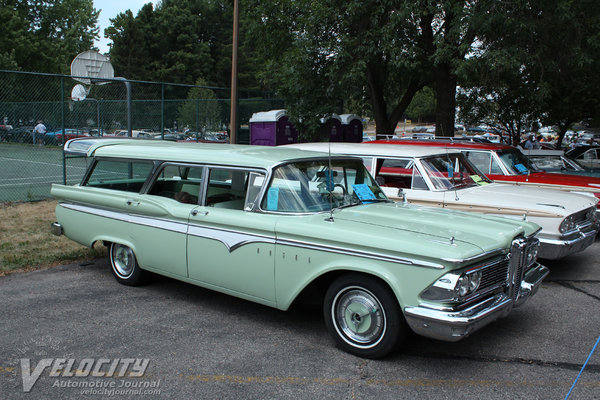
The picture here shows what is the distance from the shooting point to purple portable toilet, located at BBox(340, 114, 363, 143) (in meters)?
17.7

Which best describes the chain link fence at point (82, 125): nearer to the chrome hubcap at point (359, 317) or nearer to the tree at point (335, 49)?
the tree at point (335, 49)

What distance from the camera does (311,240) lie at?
4.12m

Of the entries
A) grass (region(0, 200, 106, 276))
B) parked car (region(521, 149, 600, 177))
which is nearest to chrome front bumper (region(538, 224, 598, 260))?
parked car (region(521, 149, 600, 177))

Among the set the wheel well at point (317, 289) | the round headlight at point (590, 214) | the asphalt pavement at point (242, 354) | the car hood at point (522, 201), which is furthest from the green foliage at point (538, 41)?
the wheel well at point (317, 289)

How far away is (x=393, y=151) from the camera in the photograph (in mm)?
7395

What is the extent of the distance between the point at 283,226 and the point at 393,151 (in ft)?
11.7

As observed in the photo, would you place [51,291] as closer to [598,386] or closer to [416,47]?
[598,386]

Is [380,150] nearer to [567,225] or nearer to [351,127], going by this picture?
[567,225]

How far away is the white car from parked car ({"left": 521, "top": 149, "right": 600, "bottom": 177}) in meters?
4.01

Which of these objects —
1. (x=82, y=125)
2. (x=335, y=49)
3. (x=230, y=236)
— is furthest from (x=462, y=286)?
(x=82, y=125)

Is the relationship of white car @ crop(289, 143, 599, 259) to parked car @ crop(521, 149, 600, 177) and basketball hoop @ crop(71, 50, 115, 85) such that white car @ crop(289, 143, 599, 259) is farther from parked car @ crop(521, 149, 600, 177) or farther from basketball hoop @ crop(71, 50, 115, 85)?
basketball hoop @ crop(71, 50, 115, 85)

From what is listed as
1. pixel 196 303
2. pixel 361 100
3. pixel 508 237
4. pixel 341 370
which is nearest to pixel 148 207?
pixel 196 303

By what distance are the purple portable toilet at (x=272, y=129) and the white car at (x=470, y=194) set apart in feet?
25.7

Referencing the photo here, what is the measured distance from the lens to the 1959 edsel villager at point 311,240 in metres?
3.67
